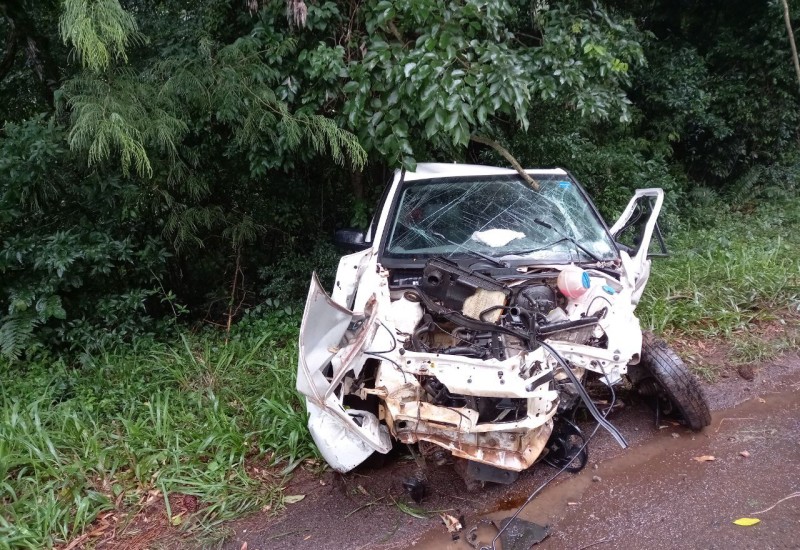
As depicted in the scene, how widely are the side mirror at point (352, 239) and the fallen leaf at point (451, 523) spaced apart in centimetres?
175

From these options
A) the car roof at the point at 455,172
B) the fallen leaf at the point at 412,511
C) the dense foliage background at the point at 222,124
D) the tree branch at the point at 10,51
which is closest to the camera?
the fallen leaf at the point at 412,511

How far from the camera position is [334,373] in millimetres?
2730

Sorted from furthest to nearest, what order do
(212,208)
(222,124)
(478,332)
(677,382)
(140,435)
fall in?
1. (212,208)
2. (222,124)
3. (140,435)
4. (677,382)
5. (478,332)

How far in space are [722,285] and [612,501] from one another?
329 cm

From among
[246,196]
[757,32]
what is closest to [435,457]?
[246,196]

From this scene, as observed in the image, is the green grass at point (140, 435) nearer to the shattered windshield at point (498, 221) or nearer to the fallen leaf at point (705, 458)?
the shattered windshield at point (498, 221)

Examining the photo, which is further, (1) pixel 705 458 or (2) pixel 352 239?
(2) pixel 352 239

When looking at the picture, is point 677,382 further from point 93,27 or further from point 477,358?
point 93,27

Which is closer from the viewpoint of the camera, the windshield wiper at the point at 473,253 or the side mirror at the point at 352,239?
the windshield wiper at the point at 473,253

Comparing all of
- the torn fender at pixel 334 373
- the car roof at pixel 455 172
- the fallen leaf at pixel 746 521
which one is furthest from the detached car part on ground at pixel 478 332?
the fallen leaf at pixel 746 521

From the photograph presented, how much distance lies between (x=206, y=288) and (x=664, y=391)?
4.48 metres

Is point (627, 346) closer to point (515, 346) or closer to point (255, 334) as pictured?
point (515, 346)

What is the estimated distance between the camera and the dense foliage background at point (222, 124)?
12.3 feet

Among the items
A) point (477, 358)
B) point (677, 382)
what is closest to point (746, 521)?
point (677, 382)
